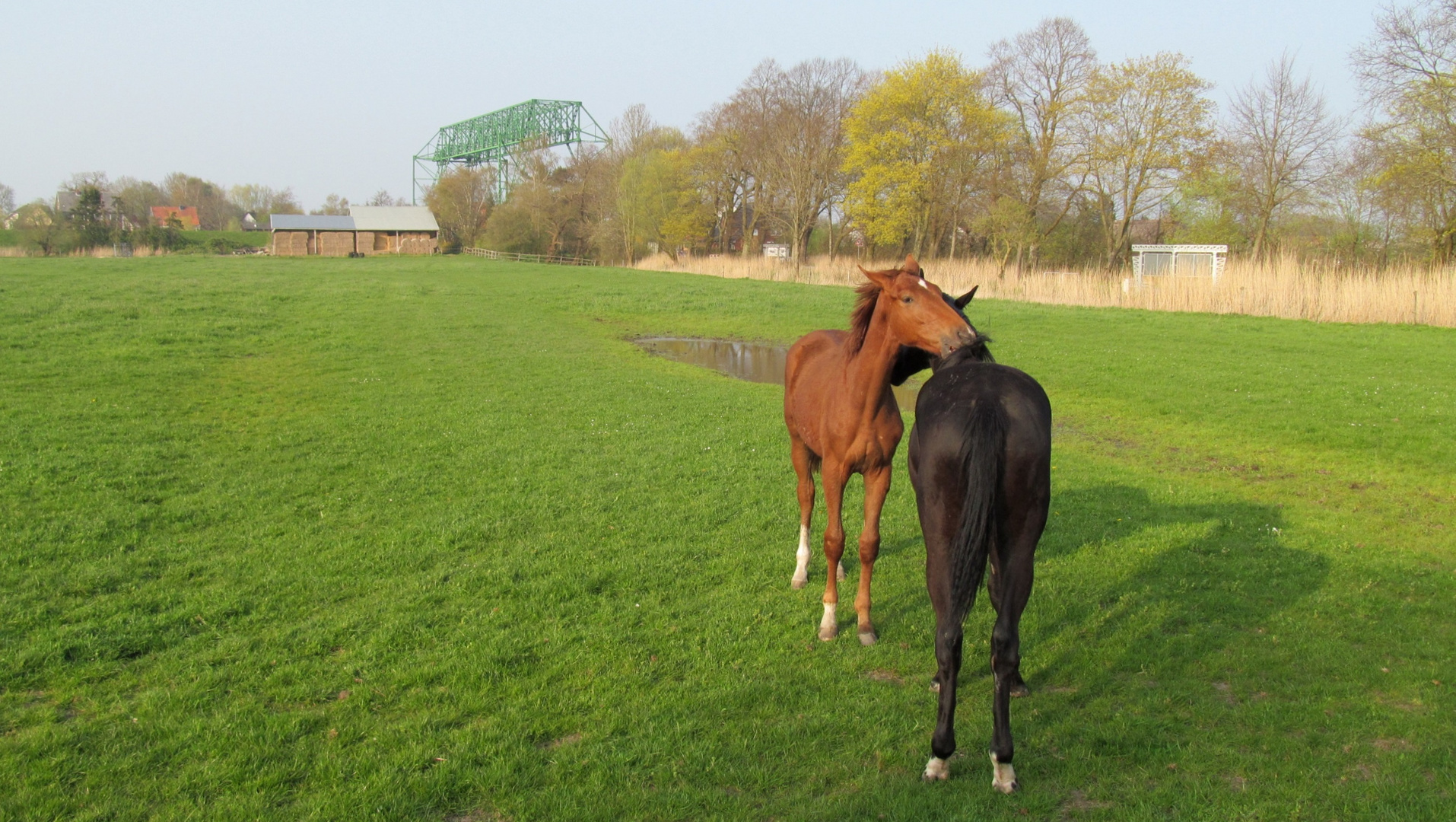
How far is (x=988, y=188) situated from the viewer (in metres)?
43.3

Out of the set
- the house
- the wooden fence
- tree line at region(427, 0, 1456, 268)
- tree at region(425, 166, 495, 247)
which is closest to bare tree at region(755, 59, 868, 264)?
tree line at region(427, 0, 1456, 268)

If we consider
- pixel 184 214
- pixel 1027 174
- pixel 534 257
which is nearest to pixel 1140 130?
pixel 1027 174

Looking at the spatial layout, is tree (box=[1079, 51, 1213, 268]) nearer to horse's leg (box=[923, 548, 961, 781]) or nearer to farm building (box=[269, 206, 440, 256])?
horse's leg (box=[923, 548, 961, 781])

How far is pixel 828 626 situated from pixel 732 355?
1466cm

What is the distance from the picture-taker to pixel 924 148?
44062 millimetres

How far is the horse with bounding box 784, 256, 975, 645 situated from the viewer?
4652 millimetres

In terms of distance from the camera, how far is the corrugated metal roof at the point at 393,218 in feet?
270

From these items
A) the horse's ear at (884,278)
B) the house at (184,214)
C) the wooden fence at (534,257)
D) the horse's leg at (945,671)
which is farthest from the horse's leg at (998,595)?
the house at (184,214)

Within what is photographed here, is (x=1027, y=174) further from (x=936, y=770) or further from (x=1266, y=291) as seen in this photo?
(x=936, y=770)

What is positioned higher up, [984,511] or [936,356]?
[936,356]

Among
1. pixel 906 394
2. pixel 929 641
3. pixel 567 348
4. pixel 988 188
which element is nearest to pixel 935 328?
pixel 929 641

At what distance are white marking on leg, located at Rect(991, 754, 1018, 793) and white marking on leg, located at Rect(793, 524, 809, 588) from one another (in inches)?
96.8

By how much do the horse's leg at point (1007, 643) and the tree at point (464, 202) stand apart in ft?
263

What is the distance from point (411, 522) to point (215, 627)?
84.7 inches
